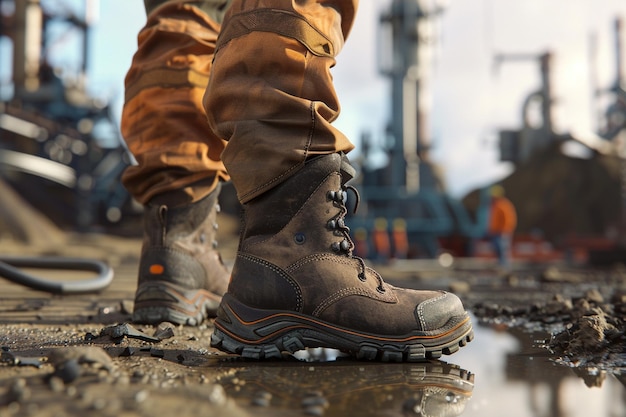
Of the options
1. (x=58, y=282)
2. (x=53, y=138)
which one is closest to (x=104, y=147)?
(x=53, y=138)

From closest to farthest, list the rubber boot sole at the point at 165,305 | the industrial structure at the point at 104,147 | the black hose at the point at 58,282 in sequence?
the rubber boot sole at the point at 165,305 → the black hose at the point at 58,282 → the industrial structure at the point at 104,147

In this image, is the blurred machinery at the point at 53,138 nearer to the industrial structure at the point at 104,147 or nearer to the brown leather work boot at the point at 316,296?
the industrial structure at the point at 104,147

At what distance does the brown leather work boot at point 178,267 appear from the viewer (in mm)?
1707

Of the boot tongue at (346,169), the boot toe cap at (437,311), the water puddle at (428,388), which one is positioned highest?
the boot tongue at (346,169)

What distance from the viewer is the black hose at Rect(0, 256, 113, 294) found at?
2.35 metres

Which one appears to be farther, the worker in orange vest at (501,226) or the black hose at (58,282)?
the worker in orange vest at (501,226)

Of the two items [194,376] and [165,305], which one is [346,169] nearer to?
[194,376]

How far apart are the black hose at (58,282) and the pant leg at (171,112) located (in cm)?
85

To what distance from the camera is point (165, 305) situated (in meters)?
1.70

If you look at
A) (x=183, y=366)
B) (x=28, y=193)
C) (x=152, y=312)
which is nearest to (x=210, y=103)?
(x=183, y=366)

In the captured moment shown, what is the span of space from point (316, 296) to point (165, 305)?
2.04ft

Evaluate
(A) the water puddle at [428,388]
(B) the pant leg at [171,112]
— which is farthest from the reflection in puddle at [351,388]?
(B) the pant leg at [171,112]

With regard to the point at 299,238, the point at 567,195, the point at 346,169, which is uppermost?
the point at 567,195

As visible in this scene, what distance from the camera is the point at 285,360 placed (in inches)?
50.0
